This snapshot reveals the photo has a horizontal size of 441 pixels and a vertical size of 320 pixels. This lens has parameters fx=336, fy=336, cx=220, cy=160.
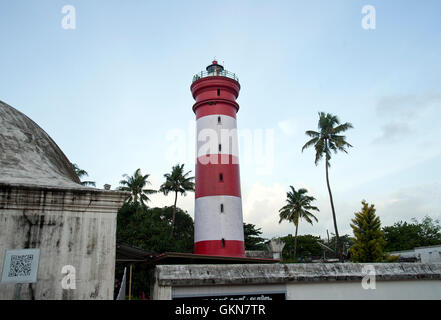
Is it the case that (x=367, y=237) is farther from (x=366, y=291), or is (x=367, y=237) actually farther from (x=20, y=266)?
(x=20, y=266)

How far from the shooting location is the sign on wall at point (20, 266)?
5184mm

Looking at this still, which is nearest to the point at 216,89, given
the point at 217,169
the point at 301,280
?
the point at 217,169

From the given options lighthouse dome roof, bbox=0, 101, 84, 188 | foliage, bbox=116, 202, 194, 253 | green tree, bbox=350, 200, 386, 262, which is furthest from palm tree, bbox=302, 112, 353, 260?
lighthouse dome roof, bbox=0, 101, 84, 188

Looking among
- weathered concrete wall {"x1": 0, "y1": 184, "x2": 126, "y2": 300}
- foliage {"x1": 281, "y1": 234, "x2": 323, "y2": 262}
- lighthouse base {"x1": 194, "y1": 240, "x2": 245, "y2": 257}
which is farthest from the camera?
foliage {"x1": 281, "y1": 234, "x2": 323, "y2": 262}

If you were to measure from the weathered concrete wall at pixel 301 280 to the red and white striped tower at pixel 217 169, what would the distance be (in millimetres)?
9969

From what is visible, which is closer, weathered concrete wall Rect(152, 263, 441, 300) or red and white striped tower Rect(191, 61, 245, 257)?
weathered concrete wall Rect(152, 263, 441, 300)

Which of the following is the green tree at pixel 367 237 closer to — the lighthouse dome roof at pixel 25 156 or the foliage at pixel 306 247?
the lighthouse dome roof at pixel 25 156

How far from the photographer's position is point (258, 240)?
1499 inches

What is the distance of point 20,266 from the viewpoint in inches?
209

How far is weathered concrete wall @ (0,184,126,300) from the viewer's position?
5.50 meters

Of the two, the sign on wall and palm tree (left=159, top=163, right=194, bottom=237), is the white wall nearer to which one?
the sign on wall

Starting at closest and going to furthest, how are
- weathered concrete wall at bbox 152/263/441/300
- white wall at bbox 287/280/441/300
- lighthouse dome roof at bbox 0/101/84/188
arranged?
lighthouse dome roof at bbox 0/101/84/188 < weathered concrete wall at bbox 152/263/441/300 < white wall at bbox 287/280/441/300

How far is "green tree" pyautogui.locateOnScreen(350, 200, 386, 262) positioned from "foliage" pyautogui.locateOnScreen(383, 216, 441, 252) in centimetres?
2423
